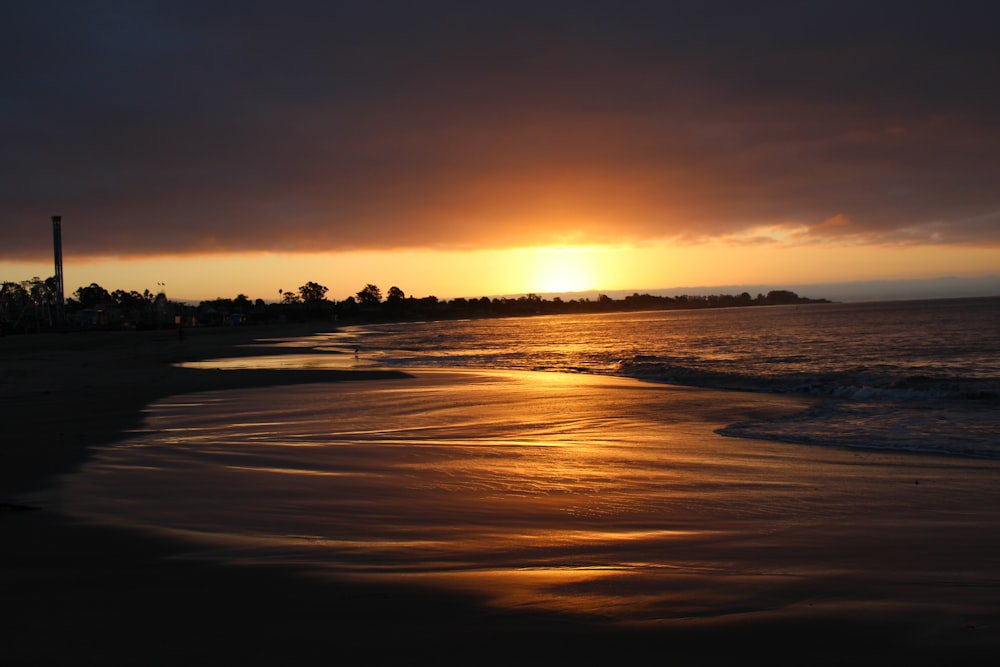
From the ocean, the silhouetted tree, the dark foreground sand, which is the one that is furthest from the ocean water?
the silhouetted tree

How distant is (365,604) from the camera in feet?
13.1

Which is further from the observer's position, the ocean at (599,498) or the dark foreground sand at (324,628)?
the ocean at (599,498)

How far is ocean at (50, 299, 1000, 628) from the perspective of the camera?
4.43 m

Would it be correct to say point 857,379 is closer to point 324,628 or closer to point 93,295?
point 324,628

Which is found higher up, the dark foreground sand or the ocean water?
the dark foreground sand

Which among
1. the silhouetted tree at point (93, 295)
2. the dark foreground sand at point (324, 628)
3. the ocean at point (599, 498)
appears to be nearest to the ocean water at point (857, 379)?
the ocean at point (599, 498)

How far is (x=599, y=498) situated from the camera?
6.91 m

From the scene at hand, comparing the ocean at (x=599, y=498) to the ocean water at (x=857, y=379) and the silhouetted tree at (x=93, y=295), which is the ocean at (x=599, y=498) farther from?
the silhouetted tree at (x=93, y=295)

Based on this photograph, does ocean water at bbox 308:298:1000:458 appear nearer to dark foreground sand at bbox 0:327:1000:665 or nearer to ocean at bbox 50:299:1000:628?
ocean at bbox 50:299:1000:628

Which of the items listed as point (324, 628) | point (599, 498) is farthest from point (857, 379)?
point (324, 628)

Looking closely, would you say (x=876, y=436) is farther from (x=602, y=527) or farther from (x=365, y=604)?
(x=365, y=604)

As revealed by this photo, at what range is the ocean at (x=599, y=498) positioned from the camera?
14.5 ft

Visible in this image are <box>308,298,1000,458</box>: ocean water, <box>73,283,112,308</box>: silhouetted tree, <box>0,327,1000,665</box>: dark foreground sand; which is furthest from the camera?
<box>73,283,112,308</box>: silhouetted tree

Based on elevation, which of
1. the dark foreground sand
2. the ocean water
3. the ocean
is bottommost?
the ocean water
